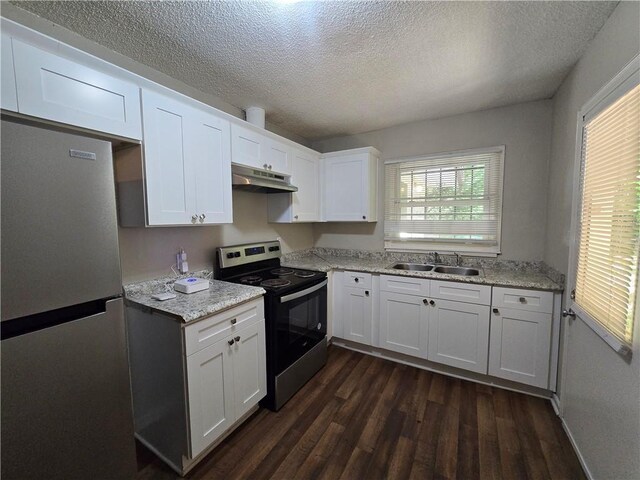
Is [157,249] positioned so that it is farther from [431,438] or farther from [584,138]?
[584,138]

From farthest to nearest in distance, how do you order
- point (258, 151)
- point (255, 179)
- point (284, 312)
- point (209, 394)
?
1. point (258, 151)
2. point (255, 179)
3. point (284, 312)
4. point (209, 394)

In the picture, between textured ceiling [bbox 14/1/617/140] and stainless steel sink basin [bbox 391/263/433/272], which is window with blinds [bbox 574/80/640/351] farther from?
stainless steel sink basin [bbox 391/263/433/272]

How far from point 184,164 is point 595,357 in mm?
2595

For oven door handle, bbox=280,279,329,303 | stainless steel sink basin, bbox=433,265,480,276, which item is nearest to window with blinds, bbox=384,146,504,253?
stainless steel sink basin, bbox=433,265,480,276

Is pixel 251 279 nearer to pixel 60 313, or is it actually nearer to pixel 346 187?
pixel 60 313

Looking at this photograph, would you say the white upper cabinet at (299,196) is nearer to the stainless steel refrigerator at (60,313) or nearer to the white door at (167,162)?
the white door at (167,162)

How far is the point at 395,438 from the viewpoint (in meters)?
1.69

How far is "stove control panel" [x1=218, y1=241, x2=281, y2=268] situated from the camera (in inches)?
87.4

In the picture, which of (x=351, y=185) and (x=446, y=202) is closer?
(x=446, y=202)

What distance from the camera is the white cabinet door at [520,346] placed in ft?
6.50

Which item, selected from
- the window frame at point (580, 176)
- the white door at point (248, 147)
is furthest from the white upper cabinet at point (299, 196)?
the window frame at point (580, 176)

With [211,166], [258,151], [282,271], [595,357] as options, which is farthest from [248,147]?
[595,357]

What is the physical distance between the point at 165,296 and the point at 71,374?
0.57 meters

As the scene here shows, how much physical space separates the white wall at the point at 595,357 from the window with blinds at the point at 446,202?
1.68ft
